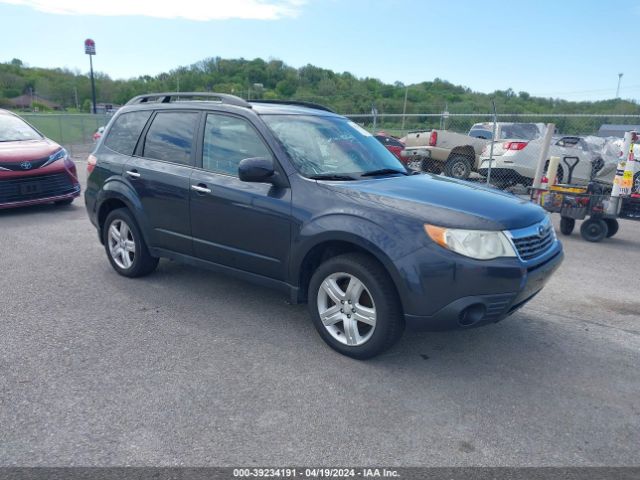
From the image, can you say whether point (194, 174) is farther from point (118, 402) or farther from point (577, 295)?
point (577, 295)

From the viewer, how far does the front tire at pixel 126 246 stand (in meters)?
5.12

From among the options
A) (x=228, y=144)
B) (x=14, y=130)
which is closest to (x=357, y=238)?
(x=228, y=144)

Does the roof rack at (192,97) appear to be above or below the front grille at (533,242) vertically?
above

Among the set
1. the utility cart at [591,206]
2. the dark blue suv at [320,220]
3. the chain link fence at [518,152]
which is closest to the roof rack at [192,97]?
the dark blue suv at [320,220]

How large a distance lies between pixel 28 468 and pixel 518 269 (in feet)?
9.57

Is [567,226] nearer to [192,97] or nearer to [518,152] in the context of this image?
[518,152]

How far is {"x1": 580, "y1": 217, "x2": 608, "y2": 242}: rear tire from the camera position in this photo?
7906 millimetres

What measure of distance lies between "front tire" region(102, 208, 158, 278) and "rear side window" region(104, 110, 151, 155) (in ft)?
2.10

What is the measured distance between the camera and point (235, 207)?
4.13m

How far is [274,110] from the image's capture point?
4426mm

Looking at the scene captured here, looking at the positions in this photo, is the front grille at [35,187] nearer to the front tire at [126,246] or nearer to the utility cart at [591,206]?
the front tire at [126,246]

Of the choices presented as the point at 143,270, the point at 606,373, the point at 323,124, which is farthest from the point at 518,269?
the point at 143,270

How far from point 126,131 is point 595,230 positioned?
269 inches

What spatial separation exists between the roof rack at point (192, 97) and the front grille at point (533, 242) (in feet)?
7.94
